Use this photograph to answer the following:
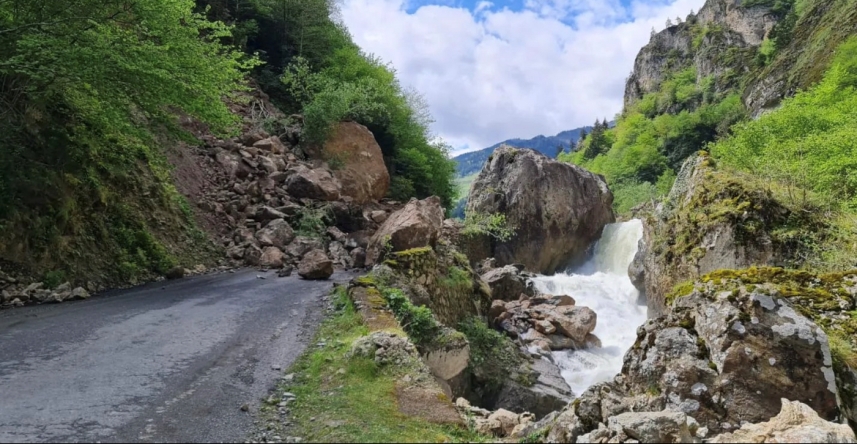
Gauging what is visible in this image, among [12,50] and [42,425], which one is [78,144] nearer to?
[12,50]

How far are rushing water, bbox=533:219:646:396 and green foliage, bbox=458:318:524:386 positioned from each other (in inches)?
91.0

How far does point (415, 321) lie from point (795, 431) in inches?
262

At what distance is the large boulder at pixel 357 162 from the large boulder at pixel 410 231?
8470 millimetres

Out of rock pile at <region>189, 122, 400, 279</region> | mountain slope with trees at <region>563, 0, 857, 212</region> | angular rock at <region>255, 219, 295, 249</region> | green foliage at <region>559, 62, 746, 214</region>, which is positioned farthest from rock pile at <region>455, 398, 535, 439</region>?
green foliage at <region>559, 62, 746, 214</region>

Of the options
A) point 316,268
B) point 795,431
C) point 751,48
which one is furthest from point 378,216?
point 751,48

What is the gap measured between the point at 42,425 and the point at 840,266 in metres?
12.7

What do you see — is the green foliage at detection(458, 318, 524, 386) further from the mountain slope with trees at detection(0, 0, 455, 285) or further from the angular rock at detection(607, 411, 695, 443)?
the mountain slope with trees at detection(0, 0, 455, 285)

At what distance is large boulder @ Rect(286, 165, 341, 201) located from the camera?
2333cm

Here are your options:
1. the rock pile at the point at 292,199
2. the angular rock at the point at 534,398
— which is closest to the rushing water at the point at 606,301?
the angular rock at the point at 534,398

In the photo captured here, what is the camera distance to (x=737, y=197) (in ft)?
40.2

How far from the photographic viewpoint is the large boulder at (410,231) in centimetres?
1644

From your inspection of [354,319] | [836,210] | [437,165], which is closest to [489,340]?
[354,319]

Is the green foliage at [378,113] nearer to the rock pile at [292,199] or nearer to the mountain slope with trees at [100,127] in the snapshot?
the rock pile at [292,199]

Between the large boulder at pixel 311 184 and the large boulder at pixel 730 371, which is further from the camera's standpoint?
the large boulder at pixel 311 184
